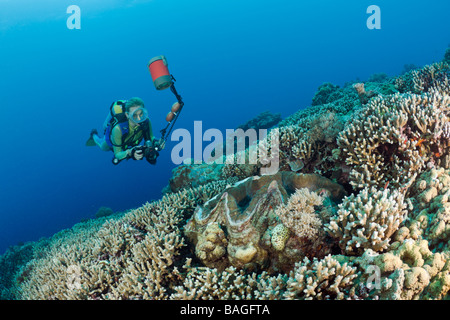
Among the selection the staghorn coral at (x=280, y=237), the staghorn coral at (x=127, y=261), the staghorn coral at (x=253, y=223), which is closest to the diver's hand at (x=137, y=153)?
the staghorn coral at (x=127, y=261)

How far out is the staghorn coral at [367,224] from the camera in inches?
109

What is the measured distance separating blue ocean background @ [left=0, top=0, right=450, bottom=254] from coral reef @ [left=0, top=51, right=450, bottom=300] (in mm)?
49210

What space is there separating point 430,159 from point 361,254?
226 centimetres

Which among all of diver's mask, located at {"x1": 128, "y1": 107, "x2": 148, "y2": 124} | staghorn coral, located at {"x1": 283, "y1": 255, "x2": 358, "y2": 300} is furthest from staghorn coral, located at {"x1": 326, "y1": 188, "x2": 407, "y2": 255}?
diver's mask, located at {"x1": 128, "y1": 107, "x2": 148, "y2": 124}

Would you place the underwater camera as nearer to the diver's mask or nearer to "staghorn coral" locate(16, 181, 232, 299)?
the diver's mask

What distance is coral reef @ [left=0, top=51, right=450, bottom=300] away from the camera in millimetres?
2521

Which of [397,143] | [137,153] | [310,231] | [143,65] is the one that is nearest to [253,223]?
[310,231]

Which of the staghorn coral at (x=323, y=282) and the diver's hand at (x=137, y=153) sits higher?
the diver's hand at (x=137, y=153)

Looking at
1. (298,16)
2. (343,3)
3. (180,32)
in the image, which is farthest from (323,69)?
(180,32)

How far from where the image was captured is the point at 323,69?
11862 cm

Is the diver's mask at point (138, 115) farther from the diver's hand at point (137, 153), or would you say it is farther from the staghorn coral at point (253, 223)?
the staghorn coral at point (253, 223)

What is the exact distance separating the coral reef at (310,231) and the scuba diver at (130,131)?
2.10 metres

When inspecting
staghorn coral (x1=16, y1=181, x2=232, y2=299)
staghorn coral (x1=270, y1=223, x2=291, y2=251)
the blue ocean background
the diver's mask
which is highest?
the blue ocean background

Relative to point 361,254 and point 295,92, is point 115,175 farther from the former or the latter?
Result: point 295,92
